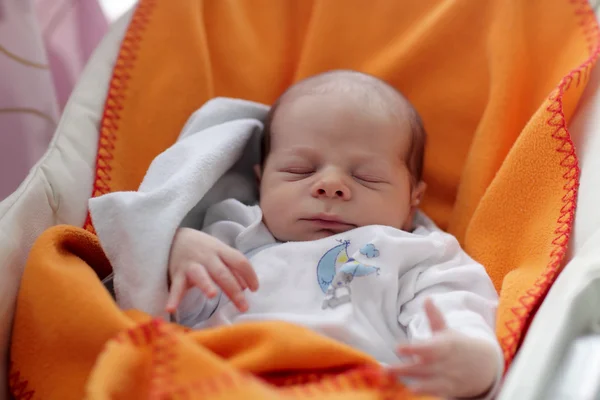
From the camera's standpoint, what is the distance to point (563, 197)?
1.03 metres

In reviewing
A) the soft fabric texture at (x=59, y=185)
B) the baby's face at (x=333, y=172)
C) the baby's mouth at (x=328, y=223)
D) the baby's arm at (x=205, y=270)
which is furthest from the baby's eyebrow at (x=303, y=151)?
the soft fabric texture at (x=59, y=185)

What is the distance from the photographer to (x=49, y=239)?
0.92m

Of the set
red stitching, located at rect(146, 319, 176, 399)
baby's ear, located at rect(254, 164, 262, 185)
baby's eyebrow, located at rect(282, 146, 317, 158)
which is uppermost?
baby's eyebrow, located at rect(282, 146, 317, 158)

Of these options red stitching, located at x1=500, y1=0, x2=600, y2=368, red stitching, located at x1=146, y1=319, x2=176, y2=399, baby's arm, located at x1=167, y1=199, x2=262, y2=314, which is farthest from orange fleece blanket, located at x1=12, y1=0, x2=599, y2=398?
red stitching, located at x1=146, y1=319, x2=176, y2=399

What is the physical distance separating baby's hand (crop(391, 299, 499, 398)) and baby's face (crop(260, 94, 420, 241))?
0.29 meters

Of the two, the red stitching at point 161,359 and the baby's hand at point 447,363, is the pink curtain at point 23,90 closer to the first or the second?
the red stitching at point 161,359

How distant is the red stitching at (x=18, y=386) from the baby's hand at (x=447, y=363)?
0.45m

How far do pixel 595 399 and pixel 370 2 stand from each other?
0.89 meters

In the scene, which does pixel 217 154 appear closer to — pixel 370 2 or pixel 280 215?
pixel 280 215

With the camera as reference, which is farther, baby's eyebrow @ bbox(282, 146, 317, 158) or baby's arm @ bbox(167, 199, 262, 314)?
baby's eyebrow @ bbox(282, 146, 317, 158)

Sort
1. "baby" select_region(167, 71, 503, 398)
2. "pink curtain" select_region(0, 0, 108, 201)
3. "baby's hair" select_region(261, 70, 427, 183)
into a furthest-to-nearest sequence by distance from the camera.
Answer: "pink curtain" select_region(0, 0, 108, 201) < "baby's hair" select_region(261, 70, 427, 183) < "baby" select_region(167, 71, 503, 398)

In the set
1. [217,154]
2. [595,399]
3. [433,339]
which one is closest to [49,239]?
[217,154]

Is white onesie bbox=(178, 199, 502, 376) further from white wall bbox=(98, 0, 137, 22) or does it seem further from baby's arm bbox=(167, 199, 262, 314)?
white wall bbox=(98, 0, 137, 22)

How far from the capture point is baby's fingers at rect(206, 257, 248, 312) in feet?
2.83
